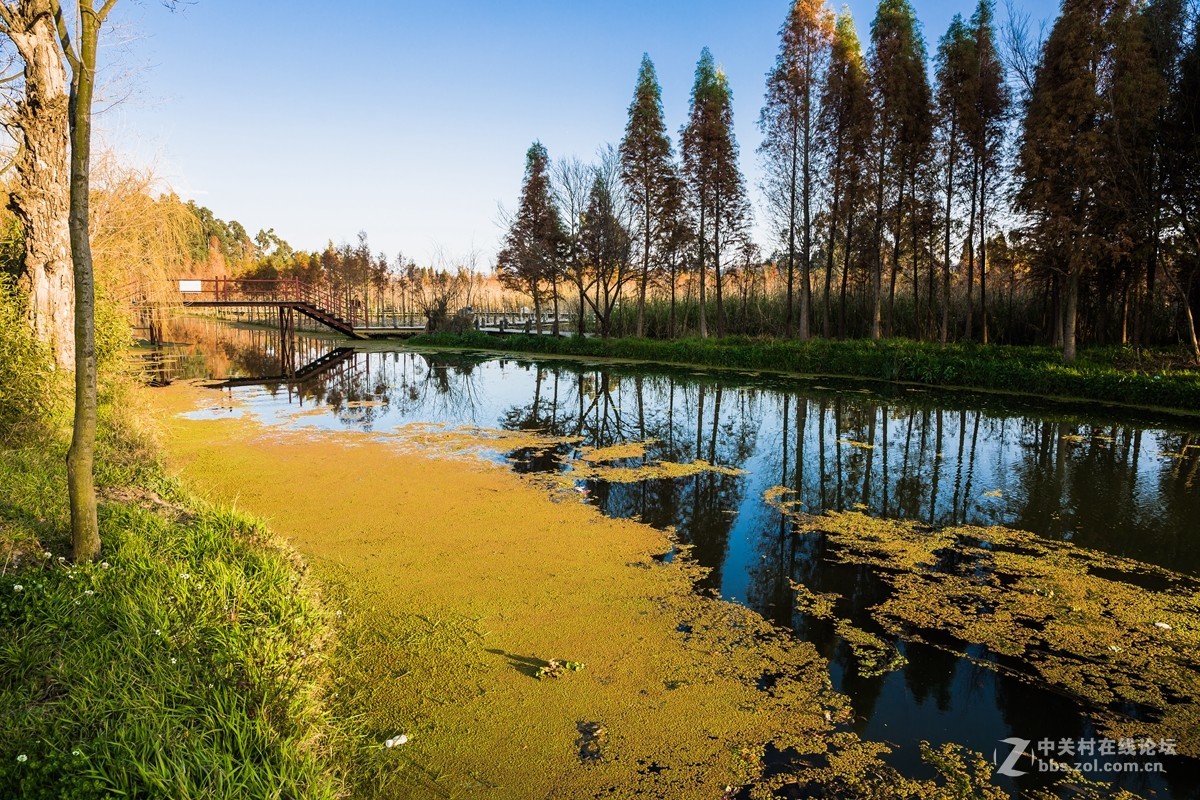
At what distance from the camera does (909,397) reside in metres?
14.1

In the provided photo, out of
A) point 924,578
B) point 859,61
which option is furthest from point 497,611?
A: point 859,61

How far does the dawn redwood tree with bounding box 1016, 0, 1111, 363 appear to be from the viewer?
1446 cm

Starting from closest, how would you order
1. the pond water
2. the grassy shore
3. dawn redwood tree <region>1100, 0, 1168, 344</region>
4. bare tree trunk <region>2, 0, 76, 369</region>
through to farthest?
the pond water → bare tree trunk <region>2, 0, 76, 369</region> → the grassy shore → dawn redwood tree <region>1100, 0, 1168, 344</region>

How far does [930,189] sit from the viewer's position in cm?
1967

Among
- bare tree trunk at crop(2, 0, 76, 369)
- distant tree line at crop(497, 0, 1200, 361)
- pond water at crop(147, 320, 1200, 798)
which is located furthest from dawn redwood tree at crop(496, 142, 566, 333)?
bare tree trunk at crop(2, 0, 76, 369)

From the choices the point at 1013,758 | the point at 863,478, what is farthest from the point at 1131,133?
the point at 1013,758

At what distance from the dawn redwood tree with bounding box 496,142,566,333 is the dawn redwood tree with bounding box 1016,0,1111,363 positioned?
54.4ft

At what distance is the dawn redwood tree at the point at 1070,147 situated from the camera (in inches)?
569

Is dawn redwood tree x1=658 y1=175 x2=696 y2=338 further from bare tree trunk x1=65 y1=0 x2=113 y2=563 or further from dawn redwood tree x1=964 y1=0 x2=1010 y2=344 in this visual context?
bare tree trunk x1=65 y1=0 x2=113 y2=563

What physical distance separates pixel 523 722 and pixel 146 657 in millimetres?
1662

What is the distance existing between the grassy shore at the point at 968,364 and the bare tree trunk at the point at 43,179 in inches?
624

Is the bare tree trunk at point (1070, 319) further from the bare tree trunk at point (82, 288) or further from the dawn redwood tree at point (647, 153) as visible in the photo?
the bare tree trunk at point (82, 288)

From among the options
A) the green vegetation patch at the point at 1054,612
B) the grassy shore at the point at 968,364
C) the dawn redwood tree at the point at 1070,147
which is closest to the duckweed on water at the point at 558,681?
the green vegetation patch at the point at 1054,612

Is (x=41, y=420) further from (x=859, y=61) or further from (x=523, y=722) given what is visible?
(x=859, y=61)
